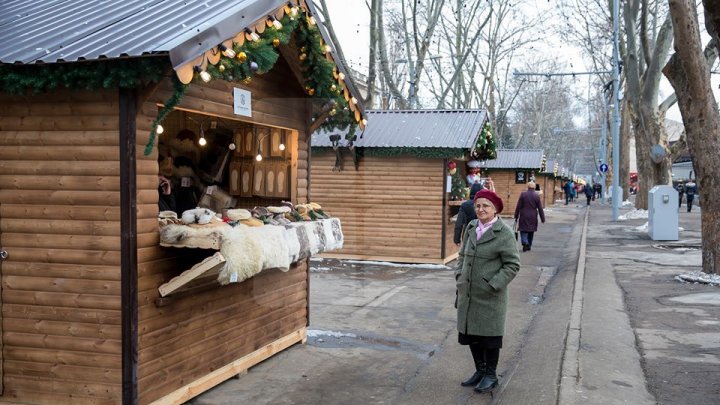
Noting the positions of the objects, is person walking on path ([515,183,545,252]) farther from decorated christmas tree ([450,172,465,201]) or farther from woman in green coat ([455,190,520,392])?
woman in green coat ([455,190,520,392])

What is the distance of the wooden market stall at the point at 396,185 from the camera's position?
1534 cm

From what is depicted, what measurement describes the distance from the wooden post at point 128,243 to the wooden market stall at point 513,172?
3157cm

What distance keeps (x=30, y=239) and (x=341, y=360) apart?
3.54 m

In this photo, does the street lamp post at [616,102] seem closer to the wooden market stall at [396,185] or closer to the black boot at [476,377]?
→ the wooden market stall at [396,185]

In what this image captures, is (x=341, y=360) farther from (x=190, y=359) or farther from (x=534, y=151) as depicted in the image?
(x=534, y=151)

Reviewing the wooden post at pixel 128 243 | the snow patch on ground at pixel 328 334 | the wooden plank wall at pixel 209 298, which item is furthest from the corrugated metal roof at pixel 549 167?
the wooden post at pixel 128 243

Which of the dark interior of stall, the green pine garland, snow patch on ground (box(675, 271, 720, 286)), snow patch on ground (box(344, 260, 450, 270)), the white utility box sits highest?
the green pine garland

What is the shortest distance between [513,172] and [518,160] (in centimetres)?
71

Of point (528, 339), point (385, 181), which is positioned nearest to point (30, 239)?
point (528, 339)

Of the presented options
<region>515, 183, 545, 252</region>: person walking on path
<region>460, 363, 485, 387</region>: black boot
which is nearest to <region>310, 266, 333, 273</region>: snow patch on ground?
<region>515, 183, 545, 252</region>: person walking on path

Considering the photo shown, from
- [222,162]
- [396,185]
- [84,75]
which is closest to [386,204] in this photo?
[396,185]

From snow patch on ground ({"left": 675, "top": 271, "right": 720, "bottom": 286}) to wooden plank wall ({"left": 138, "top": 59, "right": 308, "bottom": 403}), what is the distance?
7258 millimetres

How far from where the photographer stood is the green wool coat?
5828mm

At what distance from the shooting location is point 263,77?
23.8ft
